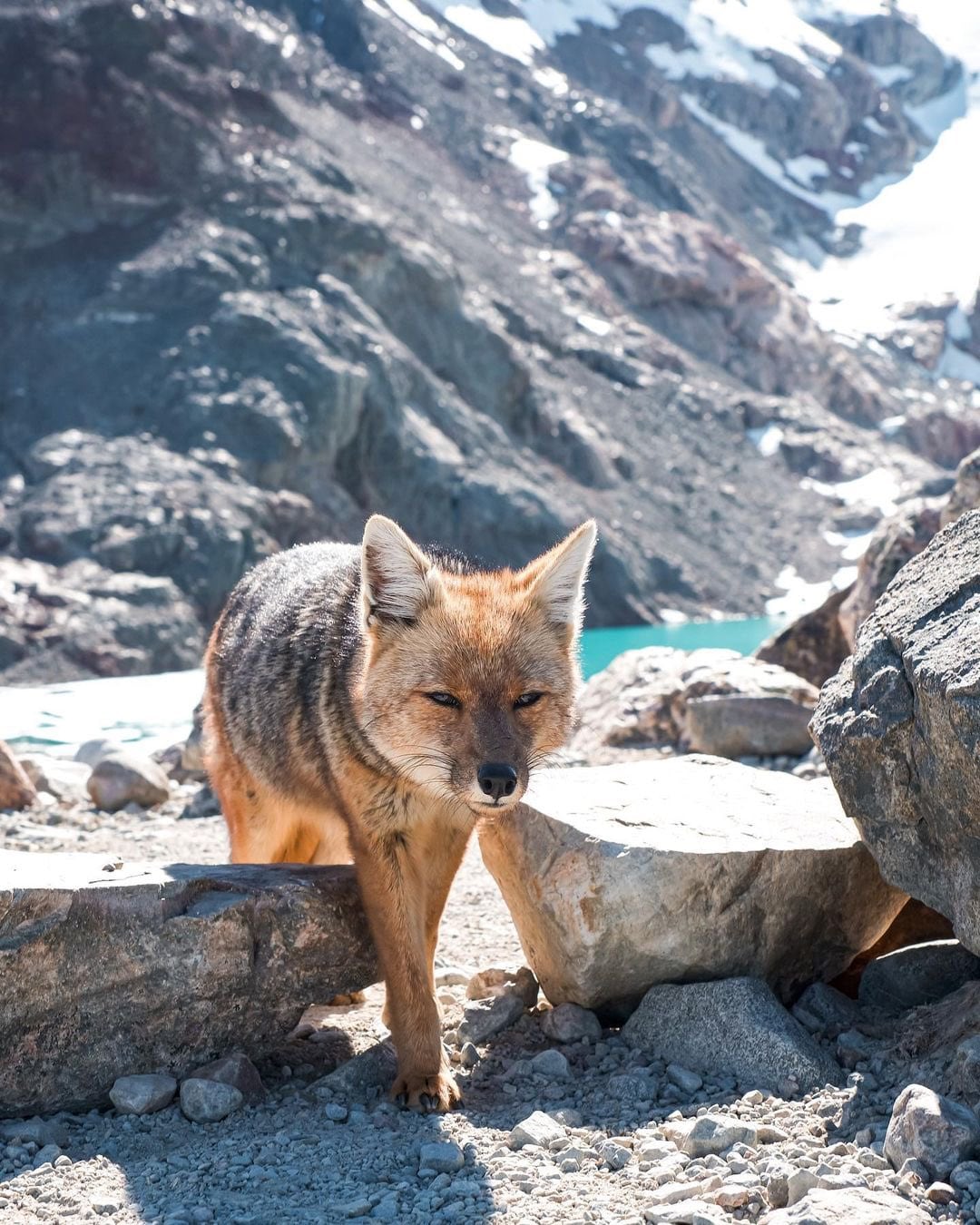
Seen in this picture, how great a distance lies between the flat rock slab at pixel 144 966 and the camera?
4629 mm

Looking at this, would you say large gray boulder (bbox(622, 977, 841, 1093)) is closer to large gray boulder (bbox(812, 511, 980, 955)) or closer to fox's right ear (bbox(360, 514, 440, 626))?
large gray boulder (bbox(812, 511, 980, 955))

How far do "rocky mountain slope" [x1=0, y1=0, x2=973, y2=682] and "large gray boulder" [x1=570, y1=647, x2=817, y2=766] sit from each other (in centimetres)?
1468

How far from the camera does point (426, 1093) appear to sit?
4.87 meters

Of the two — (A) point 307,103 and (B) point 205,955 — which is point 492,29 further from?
(B) point 205,955

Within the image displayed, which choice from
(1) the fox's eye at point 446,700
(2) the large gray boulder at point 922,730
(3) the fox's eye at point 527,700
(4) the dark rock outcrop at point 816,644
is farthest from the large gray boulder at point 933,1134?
(4) the dark rock outcrop at point 816,644

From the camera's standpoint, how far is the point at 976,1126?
12.5 feet

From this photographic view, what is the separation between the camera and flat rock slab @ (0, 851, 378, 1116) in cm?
463

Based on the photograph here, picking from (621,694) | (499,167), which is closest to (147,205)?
(499,167)

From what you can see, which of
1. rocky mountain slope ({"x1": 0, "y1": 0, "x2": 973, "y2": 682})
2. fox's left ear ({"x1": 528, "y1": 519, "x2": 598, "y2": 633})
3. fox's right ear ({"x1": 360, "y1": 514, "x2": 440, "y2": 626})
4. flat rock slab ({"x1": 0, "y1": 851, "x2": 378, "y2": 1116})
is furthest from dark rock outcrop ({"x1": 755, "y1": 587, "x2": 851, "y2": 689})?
rocky mountain slope ({"x1": 0, "y1": 0, "x2": 973, "y2": 682})

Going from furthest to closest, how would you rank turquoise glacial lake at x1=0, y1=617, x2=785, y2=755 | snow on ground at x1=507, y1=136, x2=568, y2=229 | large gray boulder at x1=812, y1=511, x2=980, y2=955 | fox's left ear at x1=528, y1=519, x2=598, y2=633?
snow on ground at x1=507, y1=136, x2=568, y2=229 → turquoise glacial lake at x1=0, y1=617, x2=785, y2=755 → fox's left ear at x1=528, y1=519, x2=598, y2=633 → large gray boulder at x1=812, y1=511, x2=980, y2=955

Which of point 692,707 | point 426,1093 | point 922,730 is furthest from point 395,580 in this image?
point 692,707

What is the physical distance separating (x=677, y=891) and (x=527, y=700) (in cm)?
98

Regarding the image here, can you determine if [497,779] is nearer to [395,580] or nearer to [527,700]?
[527,700]

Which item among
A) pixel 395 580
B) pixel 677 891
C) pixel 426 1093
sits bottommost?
pixel 426 1093
